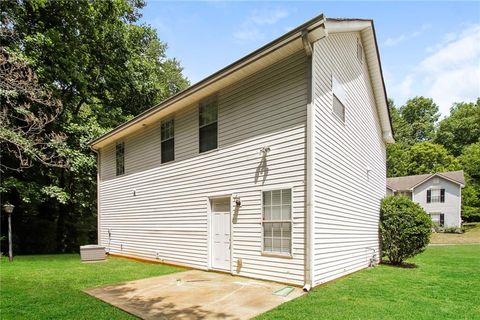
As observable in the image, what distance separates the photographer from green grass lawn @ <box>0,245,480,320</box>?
465 cm

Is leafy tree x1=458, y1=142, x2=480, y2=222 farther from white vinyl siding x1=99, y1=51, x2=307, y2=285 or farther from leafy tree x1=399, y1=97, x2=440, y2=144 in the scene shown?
white vinyl siding x1=99, y1=51, x2=307, y2=285

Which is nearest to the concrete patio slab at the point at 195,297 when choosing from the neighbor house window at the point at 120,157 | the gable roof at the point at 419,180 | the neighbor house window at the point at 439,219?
the neighbor house window at the point at 120,157

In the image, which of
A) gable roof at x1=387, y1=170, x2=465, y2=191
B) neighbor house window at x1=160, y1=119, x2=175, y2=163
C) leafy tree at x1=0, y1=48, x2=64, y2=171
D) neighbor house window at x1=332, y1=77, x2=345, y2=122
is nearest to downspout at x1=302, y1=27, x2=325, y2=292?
neighbor house window at x1=332, y1=77, x2=345, y2=122

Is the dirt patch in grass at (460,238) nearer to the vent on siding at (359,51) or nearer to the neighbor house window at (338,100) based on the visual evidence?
the vent on siding at (359,51)

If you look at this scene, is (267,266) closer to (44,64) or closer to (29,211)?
(44,64)

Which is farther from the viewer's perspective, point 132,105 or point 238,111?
point 132,105

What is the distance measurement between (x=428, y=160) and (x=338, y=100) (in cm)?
3922

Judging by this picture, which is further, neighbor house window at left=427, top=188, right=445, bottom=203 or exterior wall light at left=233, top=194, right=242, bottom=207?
neighbor house window at left=427, top=188, right=445, bottom=203

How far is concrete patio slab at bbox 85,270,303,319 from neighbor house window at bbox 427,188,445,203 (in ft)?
105

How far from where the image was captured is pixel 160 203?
10414 millimetres

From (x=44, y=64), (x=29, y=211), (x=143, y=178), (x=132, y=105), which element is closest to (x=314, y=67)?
(x=143, y=178)

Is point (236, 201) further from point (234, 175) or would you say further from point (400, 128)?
point (400, 128)

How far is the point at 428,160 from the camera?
40.9 m

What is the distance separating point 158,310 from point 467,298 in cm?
527
